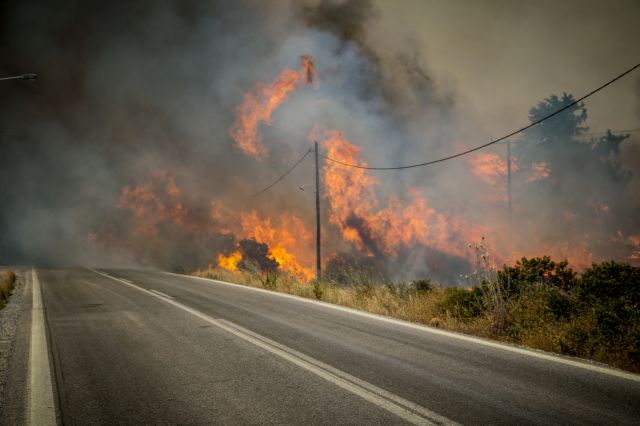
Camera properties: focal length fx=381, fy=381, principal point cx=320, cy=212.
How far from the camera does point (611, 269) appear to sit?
235 inches

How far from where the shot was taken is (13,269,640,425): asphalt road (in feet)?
10.2

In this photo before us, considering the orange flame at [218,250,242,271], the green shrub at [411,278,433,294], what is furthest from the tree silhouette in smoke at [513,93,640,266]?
the green shrub at [411,278,433,294]

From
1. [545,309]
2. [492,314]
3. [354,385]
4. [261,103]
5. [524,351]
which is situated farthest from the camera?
[261,103]

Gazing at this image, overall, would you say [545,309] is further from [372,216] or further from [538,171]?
[538,171]

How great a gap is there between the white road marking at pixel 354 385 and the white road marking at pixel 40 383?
7.61 feet

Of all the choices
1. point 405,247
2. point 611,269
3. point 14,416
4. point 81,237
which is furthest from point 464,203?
point 81,237

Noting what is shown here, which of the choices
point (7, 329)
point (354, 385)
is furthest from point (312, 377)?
point (7, 329)

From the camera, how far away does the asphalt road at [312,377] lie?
3.12 metres

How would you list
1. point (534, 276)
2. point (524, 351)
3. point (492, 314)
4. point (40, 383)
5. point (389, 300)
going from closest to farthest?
point (40, 383), point (524, 351), point (492, 314), point (534, 276), point (389, 300)

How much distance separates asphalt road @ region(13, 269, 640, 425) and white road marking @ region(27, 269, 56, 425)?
0.10 meters

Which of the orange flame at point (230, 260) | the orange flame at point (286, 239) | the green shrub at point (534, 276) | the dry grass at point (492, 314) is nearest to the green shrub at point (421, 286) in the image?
the dry grass at point (492, 314)

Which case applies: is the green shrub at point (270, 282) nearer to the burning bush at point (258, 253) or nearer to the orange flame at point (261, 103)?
the burning bush at point (258, 253)

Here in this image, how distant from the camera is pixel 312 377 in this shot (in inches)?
155

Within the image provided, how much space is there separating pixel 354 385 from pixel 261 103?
33811 mm
